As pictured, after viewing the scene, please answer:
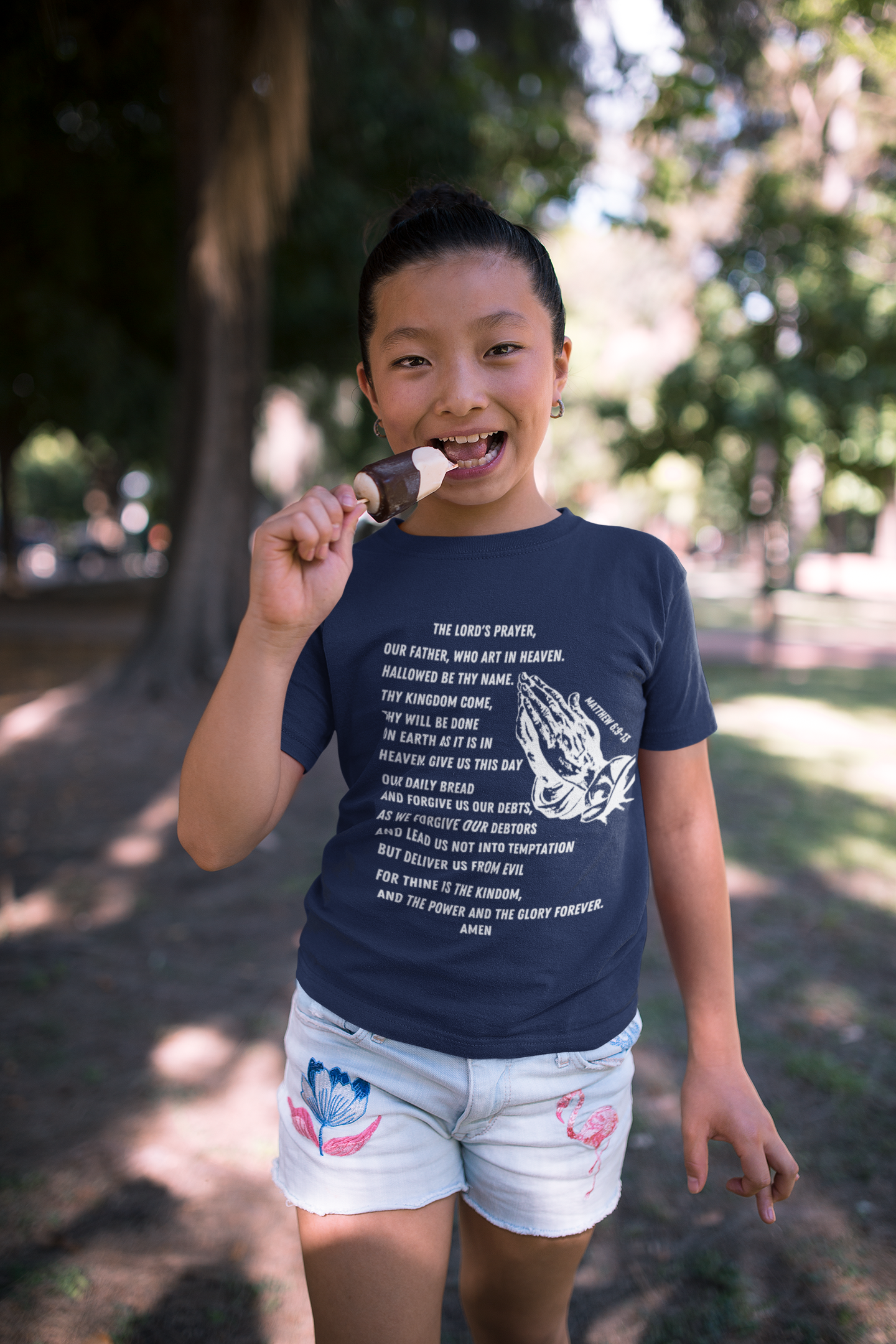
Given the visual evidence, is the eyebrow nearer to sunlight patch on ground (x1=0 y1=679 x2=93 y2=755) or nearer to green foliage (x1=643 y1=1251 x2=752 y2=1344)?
green foliage (x1=643 y1=1251 x2=752 y2=1344)

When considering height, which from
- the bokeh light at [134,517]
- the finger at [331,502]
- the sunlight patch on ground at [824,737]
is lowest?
the sunlight patch on ground at [824,737]

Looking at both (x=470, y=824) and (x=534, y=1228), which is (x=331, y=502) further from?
(x=534, y=1228)

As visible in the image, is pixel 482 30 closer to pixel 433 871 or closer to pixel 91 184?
pixel 91 184

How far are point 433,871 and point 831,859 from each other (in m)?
4.37

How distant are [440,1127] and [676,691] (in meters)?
0.75

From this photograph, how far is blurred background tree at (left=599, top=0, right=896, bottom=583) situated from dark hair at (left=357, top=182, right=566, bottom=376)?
24.7ft

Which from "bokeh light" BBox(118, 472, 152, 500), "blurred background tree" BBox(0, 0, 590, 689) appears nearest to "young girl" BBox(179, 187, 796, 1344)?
"blurred background tree" BBox(0, 0, 590, 689)

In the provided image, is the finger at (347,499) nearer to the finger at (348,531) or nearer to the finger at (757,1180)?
the finger at (348,531)

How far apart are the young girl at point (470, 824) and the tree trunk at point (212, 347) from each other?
531 cm

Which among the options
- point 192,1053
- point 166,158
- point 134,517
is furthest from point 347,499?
point 134,517

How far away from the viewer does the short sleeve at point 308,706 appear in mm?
1478

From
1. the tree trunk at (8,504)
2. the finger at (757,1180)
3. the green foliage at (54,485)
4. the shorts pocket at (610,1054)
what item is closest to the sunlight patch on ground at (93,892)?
the shorts pocket at (610,1054)

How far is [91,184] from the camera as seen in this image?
37.3 feet

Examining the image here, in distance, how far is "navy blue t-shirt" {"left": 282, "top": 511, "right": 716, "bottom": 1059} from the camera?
1393 mm
